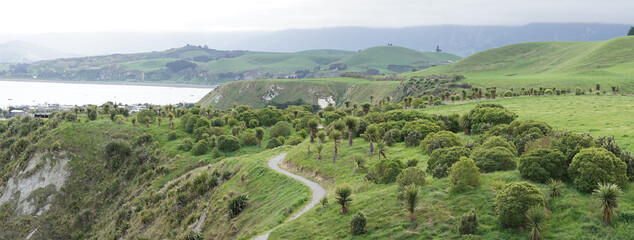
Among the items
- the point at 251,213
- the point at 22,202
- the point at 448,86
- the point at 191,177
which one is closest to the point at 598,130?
the point at 251,213

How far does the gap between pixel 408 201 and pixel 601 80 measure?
148 m

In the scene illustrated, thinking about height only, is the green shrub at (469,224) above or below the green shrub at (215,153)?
above

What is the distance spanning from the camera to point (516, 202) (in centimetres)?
2925

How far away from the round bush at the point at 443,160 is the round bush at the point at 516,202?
37.1 ft

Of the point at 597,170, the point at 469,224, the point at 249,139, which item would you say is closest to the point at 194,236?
the point at 469,224

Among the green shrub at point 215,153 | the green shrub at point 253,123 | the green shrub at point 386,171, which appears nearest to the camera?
the green shrub at point 386,171

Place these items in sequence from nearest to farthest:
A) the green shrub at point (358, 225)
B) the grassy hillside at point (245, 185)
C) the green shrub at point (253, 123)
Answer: the grassy hillside at point (245, 185) → the green shrub at point (358, 225) → the green shrub at point (253, 123)

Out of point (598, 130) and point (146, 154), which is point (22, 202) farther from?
point (598, 130)

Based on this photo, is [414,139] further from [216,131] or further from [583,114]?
[216,131]

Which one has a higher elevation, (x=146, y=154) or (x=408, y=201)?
(x=408, y=201)

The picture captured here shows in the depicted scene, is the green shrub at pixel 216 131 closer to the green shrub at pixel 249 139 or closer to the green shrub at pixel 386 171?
the green shrub at pixel 249 139

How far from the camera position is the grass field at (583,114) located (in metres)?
53.5

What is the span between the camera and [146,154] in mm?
101312

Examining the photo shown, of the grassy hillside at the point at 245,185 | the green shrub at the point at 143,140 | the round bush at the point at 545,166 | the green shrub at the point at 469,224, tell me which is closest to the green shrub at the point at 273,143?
the grassy hillside at the point at 245,185
